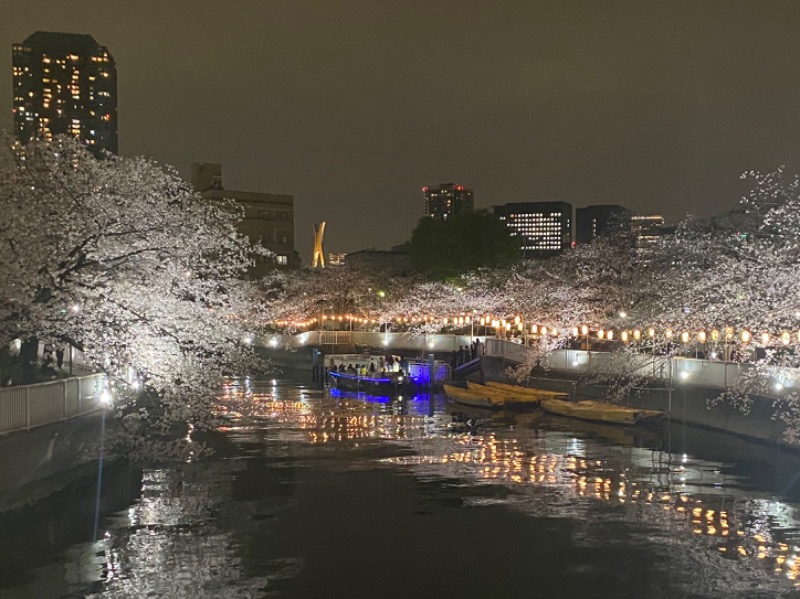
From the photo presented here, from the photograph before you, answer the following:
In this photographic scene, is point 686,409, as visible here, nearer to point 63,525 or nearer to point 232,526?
point 232,526

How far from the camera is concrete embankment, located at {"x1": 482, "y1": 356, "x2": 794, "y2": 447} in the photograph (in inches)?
1281

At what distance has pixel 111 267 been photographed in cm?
2450

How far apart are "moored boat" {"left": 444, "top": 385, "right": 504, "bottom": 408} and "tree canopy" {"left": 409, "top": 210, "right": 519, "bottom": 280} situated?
31.6 metres

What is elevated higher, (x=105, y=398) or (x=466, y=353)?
(x=105, y=398)

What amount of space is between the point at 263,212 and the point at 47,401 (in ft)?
398

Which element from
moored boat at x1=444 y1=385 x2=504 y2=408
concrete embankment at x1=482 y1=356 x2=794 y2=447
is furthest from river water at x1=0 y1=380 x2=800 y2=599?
moored boat at x1=444 y1=385 x2=504 y2=408

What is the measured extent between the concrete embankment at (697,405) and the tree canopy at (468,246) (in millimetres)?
34538

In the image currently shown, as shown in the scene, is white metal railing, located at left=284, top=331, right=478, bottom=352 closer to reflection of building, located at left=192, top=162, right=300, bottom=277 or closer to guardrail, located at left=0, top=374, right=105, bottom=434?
guardrail, located at left=0, top=374, right=105, bottom=434

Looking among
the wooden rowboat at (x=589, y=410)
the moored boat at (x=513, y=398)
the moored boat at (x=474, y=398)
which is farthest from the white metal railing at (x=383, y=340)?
the wooden rowboat at (x=589, y=410)

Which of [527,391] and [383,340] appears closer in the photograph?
[527,391]

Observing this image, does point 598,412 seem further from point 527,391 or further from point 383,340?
point 383,340

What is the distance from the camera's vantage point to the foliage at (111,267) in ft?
73.5

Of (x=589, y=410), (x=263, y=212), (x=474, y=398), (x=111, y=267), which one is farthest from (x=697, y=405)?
(x=263, y=212)

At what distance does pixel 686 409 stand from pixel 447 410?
602 inches
